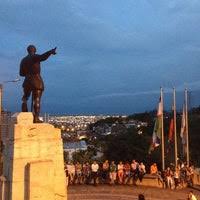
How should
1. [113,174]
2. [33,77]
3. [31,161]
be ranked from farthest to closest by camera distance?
1. [113,174]
2. [33,77]
3. [31,161]

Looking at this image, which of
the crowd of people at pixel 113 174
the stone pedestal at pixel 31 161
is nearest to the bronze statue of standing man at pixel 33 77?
the stone pedestal at pixel 31 161

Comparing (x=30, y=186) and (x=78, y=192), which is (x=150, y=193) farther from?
(x=30, y=186)

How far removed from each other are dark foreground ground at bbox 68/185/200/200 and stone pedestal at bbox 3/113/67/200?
9.51 meters

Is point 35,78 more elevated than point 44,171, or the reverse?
point 35,78

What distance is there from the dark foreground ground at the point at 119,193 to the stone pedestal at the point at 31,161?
31.2ft

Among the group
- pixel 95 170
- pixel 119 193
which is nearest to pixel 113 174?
pixel 95 170

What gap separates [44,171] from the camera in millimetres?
16500

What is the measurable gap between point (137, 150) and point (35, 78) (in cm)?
3547

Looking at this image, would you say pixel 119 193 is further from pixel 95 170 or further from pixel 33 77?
pixel 33 77

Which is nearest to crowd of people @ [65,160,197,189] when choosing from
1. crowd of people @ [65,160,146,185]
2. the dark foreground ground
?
crowd of people @ [65,160,146,185]

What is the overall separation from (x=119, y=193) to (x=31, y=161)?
11764 millimetres

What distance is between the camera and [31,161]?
16516 millimetres

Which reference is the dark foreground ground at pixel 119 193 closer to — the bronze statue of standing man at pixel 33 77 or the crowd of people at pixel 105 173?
the crowd of people at pixel 105 173

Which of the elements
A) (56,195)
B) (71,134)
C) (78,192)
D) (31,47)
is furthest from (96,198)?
(71,134)
